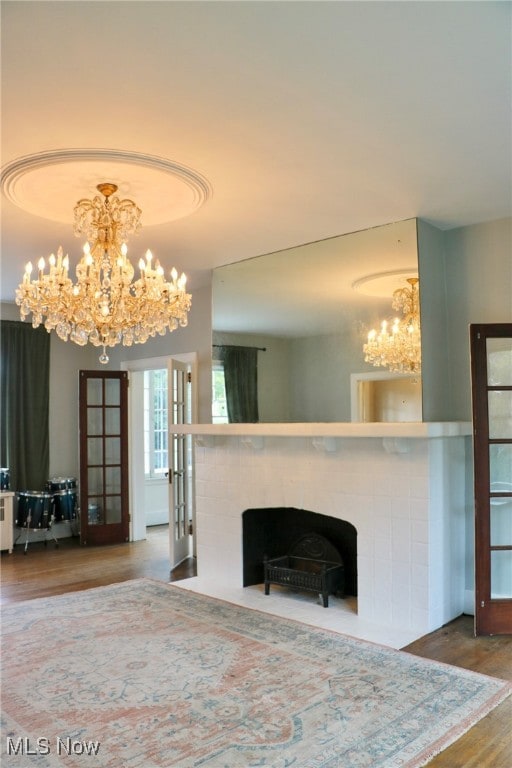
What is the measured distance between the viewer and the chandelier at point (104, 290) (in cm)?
337

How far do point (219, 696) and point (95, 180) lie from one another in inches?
108

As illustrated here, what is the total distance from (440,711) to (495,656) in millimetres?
864

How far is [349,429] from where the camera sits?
13.5ft

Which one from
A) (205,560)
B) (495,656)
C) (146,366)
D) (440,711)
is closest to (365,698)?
(440,711)

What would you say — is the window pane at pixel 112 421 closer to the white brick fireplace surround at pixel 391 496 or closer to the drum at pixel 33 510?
the drum at pixel 33 510

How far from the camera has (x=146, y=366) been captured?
7027mm

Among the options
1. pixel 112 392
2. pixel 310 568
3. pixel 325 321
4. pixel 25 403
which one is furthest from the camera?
pixel 112 392

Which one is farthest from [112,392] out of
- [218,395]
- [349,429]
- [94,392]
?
[349,429]

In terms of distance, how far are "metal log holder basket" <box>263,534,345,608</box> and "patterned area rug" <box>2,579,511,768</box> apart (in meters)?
0.52

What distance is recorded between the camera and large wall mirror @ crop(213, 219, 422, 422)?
4188mm

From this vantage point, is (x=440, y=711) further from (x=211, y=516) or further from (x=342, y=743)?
(x=211, y=516)

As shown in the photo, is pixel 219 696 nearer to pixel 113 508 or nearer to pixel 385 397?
pixel 385 397

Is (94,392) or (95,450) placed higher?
(94,392)

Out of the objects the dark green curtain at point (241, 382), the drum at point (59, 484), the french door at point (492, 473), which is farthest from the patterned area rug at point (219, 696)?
the drum at point (59, 484)
